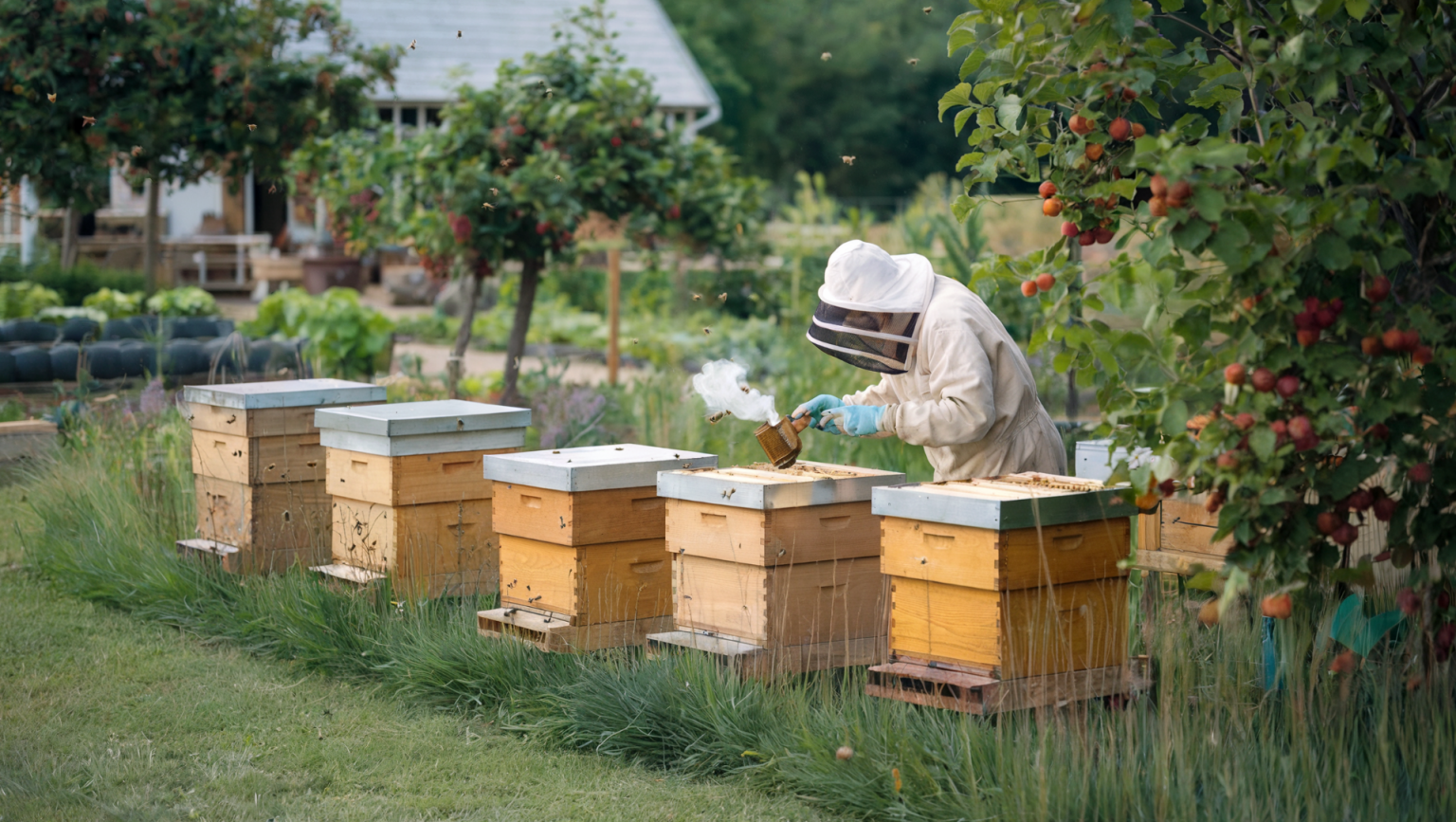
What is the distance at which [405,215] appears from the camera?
10016 mm

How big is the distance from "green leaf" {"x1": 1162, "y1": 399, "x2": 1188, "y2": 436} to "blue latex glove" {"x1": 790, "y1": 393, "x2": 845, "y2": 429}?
5.29ft

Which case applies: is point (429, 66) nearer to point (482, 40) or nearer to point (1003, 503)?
point (482, 40)

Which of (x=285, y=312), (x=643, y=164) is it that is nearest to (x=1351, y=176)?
(x=643, y=164)

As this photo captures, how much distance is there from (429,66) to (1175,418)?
2208 cm

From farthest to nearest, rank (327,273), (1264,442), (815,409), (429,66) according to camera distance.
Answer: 1. (429,66)
2. (327,273)
3. (815,409)
4. (1264,442)

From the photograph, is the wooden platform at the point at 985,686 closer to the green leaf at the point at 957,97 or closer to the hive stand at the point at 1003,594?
the hive stand at the point at 1003,594

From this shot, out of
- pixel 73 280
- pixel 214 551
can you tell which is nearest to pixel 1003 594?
pixel 214 551

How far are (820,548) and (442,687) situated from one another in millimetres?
1473

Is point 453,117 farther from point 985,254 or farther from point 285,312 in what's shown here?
point 985,254

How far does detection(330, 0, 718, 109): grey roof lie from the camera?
75.5ft

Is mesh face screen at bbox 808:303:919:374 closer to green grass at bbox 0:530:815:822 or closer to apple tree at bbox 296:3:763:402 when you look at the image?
green grass at bbox 0:530:815:822

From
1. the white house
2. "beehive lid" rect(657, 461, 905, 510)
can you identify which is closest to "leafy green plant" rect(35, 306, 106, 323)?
"beehive lid" rect(657, 461, 905, 510)

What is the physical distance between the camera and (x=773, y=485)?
3980 millimetres

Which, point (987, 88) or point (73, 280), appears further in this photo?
point (73, 280)
